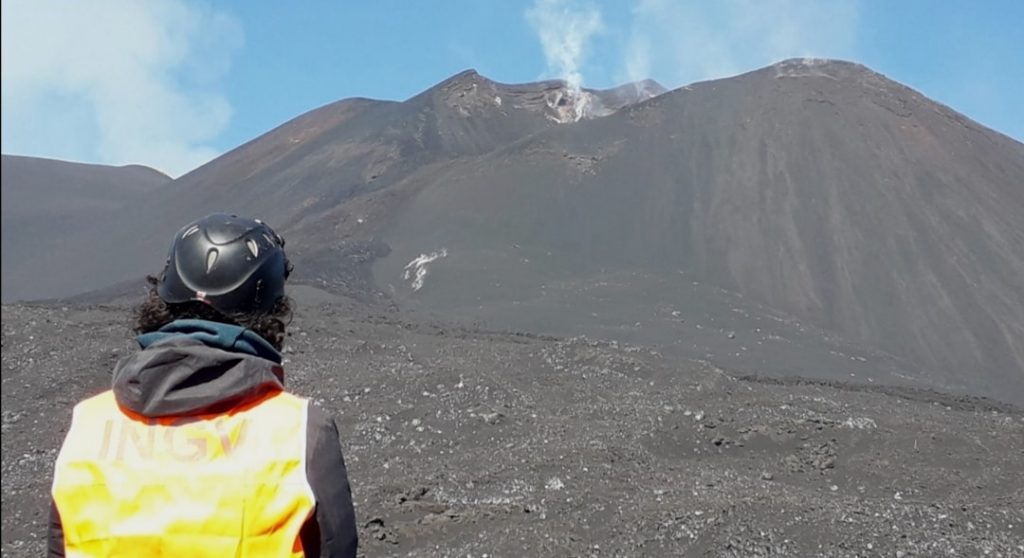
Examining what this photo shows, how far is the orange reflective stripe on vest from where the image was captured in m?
1.78

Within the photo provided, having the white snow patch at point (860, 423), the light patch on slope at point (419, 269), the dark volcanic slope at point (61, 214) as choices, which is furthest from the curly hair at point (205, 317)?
the light patch on slope at point (419, 269)

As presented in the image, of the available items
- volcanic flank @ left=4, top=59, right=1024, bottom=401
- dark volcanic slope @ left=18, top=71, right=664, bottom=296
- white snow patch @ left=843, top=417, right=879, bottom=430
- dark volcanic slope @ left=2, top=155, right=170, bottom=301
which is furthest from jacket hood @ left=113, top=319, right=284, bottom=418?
dark volcanic slope @ left=18, top=71, right=664, bottom=296

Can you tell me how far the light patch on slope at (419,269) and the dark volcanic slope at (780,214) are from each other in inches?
7.1

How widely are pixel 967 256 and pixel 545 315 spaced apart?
40.3 ft

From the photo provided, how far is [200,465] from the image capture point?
1806mm

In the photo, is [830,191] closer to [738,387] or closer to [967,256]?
[967,256]

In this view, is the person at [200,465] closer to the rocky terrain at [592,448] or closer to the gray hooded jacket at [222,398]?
the gray hooded jacket at [222,398]

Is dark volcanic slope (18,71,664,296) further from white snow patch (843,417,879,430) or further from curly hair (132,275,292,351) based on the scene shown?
curly hair (132,275,292,351)

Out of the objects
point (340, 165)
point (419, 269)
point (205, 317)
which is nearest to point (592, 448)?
point (205, 317)

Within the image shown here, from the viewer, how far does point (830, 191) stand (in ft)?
104

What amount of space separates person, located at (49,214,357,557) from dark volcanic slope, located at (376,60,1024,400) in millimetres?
20326

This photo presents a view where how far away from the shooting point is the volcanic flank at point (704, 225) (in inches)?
923

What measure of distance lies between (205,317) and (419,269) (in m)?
24.4

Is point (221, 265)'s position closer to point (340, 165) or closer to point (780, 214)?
point (780, 214)
